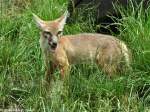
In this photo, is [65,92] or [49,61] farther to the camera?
[49,61]

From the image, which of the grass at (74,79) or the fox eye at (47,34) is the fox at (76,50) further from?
the grass at (74,79)

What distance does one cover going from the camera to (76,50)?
27.1ft

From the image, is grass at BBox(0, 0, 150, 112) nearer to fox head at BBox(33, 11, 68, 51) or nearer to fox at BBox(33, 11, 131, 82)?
fox at BBox(33, 11, 131, 82)

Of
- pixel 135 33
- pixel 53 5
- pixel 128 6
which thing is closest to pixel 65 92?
pixel 135 33

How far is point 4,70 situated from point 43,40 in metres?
0.71

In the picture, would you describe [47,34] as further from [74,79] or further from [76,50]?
[74,79]

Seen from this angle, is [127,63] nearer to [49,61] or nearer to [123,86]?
[123,86]

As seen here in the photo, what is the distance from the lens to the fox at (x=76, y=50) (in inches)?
310

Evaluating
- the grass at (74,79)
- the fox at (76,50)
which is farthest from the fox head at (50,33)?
the grass at (74,79)

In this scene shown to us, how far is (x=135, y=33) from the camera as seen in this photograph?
830cm

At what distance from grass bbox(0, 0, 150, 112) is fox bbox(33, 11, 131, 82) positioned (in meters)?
0.13

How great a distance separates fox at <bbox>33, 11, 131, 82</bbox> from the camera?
25.8 feet

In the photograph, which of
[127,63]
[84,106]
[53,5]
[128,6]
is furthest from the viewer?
[53,5]

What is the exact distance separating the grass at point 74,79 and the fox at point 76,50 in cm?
13
